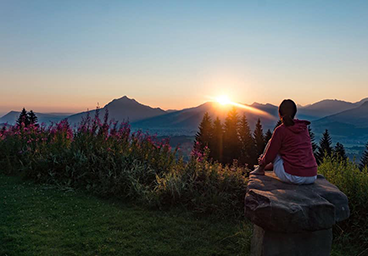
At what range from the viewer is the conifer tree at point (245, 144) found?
29312 millimetres

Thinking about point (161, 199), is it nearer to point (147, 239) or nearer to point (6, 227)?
point (147, 239)

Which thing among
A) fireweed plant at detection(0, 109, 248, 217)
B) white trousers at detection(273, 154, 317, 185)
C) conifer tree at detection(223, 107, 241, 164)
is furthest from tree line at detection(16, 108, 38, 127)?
conifer tree at detection(223, 107, 241, 164)

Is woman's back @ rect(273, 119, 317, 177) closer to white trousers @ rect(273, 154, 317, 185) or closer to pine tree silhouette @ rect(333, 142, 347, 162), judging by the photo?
white trousers @ rect(273, 154, 317, 185)

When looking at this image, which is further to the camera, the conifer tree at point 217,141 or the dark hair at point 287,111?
the conifer tree at point 217,141

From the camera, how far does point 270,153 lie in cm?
429

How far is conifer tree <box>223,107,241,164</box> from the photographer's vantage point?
34.0 metres

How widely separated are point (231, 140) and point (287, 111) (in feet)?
101

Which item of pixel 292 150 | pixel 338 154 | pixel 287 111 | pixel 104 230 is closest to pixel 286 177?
pixel 292 150

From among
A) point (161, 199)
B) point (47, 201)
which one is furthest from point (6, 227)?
point (161, 199)

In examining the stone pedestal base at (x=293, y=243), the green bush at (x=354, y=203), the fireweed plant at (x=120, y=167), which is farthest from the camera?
the fireweed plant at (x=120, y=167)

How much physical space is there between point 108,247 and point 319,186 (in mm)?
3227

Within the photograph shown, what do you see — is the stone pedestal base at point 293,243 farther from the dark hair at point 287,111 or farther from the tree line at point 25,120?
the tree line at point 25,120

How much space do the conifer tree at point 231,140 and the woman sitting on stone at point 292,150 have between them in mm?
28893

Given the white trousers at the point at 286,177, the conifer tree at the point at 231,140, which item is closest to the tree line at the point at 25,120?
the white trousers at the point at 286,177
